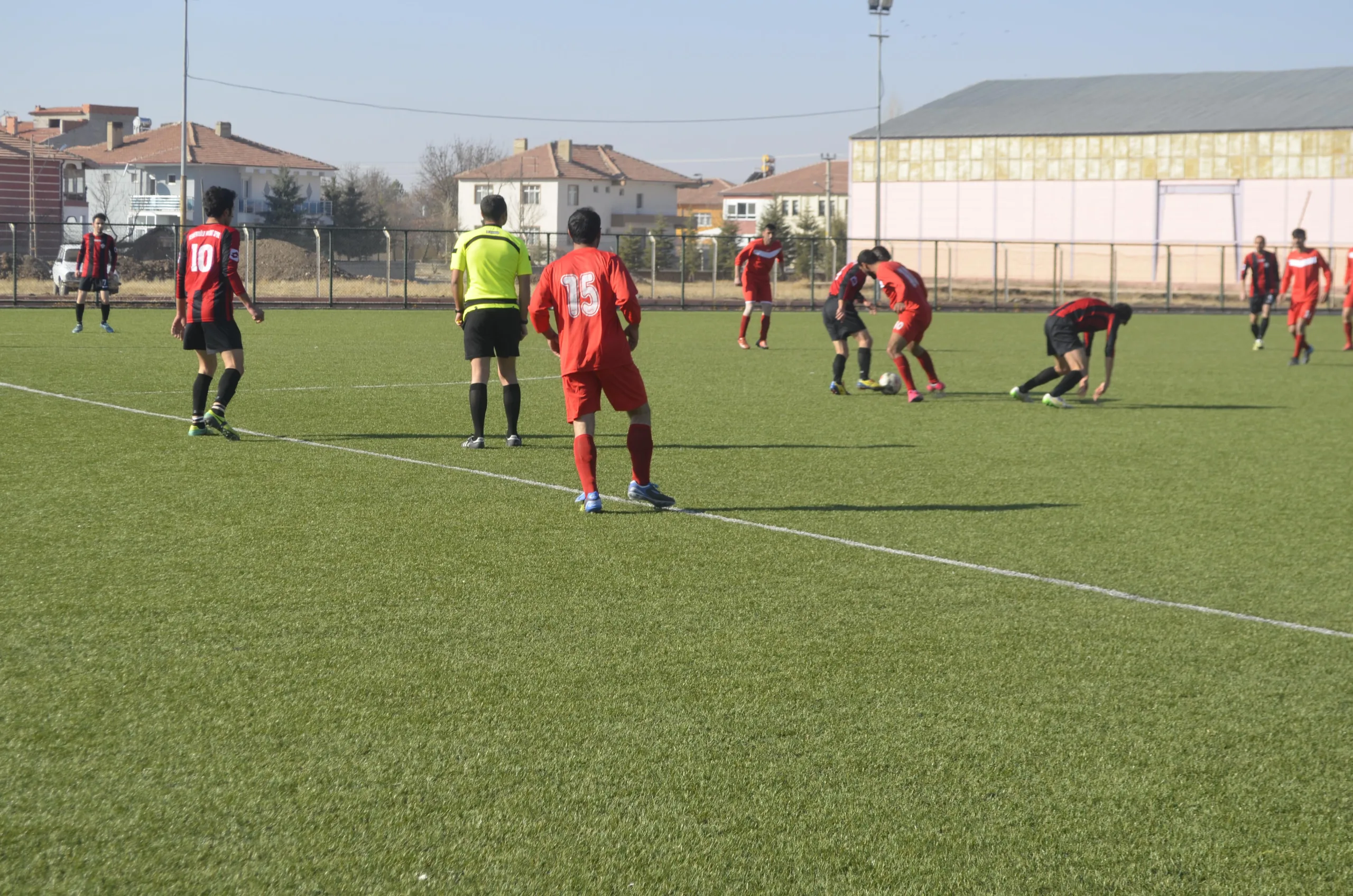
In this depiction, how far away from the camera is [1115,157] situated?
205ft

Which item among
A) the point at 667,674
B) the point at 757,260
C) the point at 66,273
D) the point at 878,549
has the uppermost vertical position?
the point at 66,273

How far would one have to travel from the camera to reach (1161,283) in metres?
54.7

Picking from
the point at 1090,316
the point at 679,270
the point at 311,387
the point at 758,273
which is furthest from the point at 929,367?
the point at 679,270

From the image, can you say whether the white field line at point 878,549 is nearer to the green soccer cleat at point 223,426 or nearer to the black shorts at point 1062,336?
the green soccer cleat at point 223,426

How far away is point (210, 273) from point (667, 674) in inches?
272

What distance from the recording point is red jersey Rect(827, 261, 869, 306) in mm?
15125

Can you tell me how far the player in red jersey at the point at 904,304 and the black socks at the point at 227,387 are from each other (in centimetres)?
633

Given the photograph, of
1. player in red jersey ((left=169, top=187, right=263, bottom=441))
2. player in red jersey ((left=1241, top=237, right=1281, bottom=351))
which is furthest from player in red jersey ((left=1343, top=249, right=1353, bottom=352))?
Result: player in red jersey ((left=169, top=187, right=263, bottom=441))

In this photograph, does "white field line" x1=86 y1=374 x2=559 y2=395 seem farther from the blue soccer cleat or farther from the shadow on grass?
the shadow on grass

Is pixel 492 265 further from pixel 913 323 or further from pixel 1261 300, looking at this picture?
pixel 1261 300

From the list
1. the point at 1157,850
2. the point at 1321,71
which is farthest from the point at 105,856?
the point at 1321,71

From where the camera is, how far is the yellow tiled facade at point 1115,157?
192 feet

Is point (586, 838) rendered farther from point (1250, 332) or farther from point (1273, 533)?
point (1250, 332)

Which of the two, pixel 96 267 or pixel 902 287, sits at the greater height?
pixel 96 267
